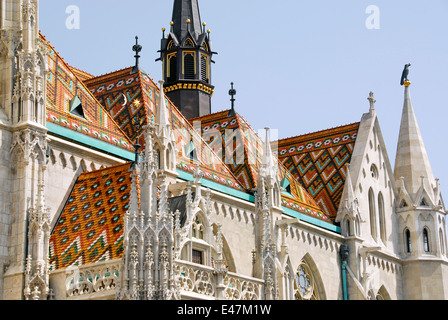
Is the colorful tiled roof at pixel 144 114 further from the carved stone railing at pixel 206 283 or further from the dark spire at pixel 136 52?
the carved stone railing at pixel 206 283

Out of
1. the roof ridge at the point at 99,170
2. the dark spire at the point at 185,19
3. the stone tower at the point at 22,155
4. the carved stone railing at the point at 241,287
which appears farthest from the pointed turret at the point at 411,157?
the stone tower at the point at 22,155

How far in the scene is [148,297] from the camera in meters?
21.5

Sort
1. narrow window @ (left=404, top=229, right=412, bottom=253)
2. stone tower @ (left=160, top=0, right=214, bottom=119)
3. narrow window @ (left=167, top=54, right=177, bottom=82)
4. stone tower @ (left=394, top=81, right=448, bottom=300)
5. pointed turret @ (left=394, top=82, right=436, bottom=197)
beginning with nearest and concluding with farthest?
stone tower @ (left=394, top=81, right=448, bottom=300), narrow window @ (left=404, top=229, right=412, bottom=253), pointed turret @ (left=394, top=82, right=436, bottom=197), stone tower @ (left=160, top=0, right=214, bottom=119), narrow window @ (left=167, top=54, right=177, bottom=82)

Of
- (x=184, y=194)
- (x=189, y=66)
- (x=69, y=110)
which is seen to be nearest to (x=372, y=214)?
(x=189, y=66)

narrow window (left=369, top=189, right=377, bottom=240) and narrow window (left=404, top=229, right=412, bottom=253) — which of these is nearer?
narrow window (left=369, top=189, right=377, bottom=240)

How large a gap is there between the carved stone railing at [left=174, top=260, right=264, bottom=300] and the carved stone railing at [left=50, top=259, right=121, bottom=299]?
134 cm

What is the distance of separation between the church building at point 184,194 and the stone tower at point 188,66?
6 centimetres

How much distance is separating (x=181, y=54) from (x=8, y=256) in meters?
20.9

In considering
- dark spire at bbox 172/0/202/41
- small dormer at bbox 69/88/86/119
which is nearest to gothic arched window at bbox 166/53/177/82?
dark spire at bbox 172/0/202/41

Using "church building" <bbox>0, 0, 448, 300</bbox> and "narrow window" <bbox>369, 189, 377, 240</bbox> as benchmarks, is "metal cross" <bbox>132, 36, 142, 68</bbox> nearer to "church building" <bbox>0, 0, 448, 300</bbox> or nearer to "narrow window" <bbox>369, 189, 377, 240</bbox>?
"church building" <bbox>0, 0, 448, 300</bbox>

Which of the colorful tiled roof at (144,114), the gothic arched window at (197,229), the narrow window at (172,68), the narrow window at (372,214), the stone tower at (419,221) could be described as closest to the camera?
the gothic arched window at (197,229)

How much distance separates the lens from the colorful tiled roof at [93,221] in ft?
76.1

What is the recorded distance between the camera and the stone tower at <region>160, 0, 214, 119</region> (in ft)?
137
